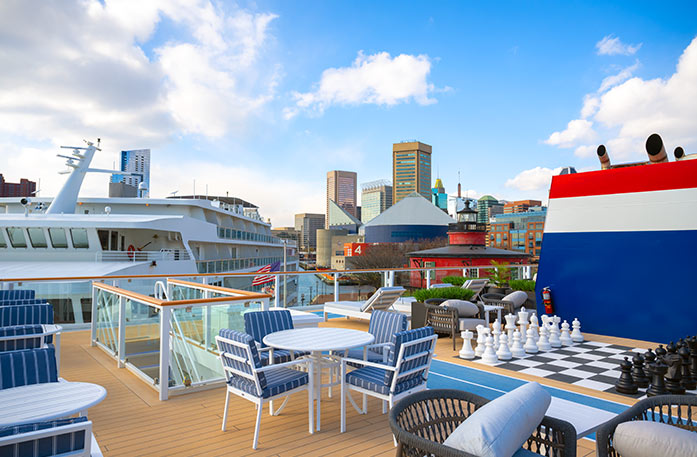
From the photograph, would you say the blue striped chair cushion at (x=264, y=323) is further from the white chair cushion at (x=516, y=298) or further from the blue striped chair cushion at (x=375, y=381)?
the white chair cushion at (x=516, y=298)

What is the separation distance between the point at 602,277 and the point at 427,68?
50.0 feet

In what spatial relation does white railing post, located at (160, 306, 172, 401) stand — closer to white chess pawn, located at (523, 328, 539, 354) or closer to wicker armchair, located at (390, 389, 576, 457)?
wicker armchair, located at (390, 389, 576, 457)

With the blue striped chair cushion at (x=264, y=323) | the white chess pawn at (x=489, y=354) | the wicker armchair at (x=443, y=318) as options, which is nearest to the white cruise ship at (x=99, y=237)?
the wicker armchair at (x=443, y=318)

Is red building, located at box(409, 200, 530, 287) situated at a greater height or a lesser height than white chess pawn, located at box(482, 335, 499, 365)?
greater

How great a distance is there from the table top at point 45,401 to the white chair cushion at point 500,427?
6.13ft

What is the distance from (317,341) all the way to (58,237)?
1772 cm

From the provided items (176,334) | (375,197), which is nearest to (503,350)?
(176,334)

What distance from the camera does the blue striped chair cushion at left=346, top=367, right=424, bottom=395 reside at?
3.38 metres

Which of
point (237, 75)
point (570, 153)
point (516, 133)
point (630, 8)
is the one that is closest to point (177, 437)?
point (630, 8)

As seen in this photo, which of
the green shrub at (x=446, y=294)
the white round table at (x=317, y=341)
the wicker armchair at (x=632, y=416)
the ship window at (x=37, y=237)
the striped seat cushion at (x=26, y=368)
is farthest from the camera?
the ship window at (x=37, y=237)

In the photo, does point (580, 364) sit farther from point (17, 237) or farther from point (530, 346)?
point (17, 237)

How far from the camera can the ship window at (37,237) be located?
1678 cm

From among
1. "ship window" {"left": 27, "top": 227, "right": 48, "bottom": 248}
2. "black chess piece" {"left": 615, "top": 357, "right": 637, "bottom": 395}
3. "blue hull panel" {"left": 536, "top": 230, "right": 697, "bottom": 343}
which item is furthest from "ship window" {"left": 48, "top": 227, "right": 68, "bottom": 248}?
"black chess piece" {"left": 615, "top": 357, "right": 637, "bottom": 395}

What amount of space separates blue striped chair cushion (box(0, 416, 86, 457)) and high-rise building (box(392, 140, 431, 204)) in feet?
560
